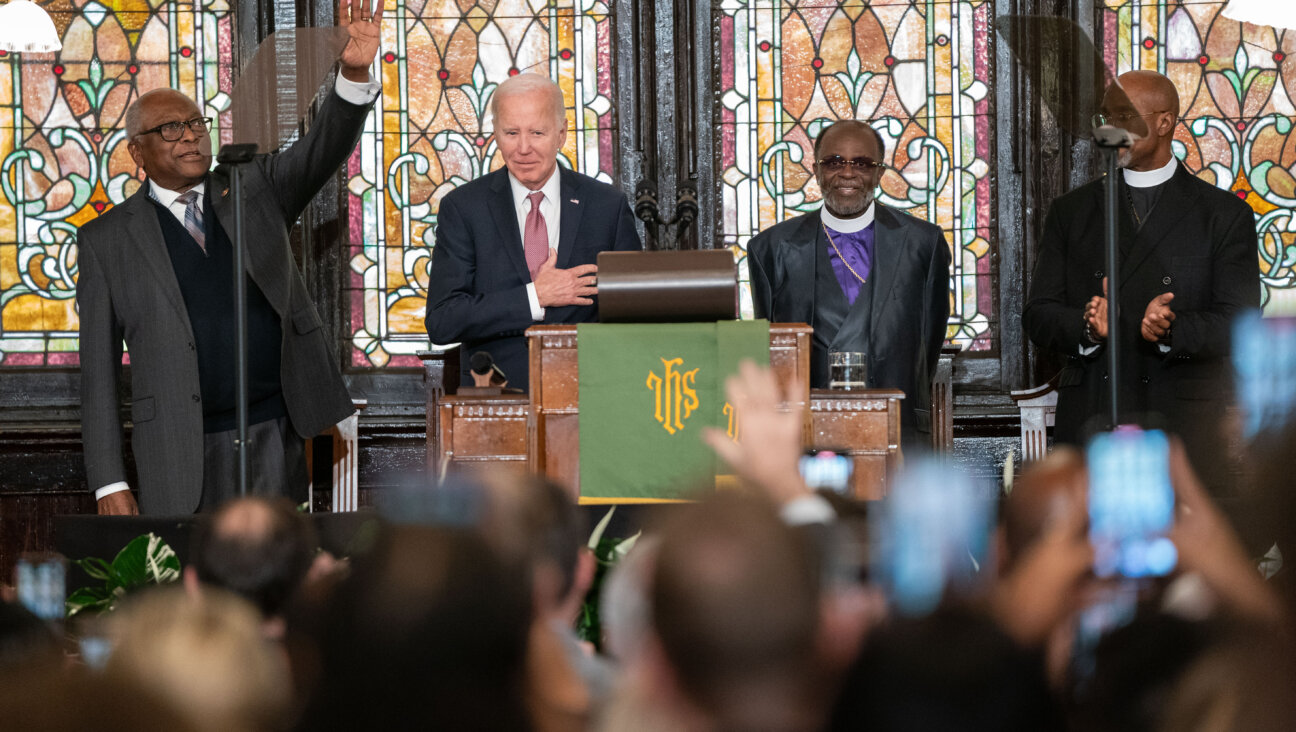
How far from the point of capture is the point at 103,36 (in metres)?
5.76

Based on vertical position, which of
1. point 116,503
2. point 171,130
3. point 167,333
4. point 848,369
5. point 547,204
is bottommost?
point 116,503

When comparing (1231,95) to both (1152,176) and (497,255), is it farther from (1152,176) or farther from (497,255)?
(497,255)

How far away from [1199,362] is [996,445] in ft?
5.35

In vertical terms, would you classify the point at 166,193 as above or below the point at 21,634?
above

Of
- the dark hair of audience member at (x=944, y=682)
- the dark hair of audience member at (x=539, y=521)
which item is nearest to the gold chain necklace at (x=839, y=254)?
the dark hair of audience member at (x=539, y=521)

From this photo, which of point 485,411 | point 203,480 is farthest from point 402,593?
point 203,480

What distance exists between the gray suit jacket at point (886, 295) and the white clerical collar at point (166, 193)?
5.64 ft

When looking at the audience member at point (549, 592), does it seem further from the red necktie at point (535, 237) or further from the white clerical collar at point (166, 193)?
the white clerical collar at point (166, 193)

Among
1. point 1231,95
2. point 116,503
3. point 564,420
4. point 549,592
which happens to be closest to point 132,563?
point 564,420

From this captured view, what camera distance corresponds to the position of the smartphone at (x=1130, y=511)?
1.39 metres

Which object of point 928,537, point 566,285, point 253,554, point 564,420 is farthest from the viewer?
point 566,285

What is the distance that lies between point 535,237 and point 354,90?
0.69 metres

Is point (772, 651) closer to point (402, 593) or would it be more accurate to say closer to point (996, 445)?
point (402, 593)

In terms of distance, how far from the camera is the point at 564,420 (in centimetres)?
323
